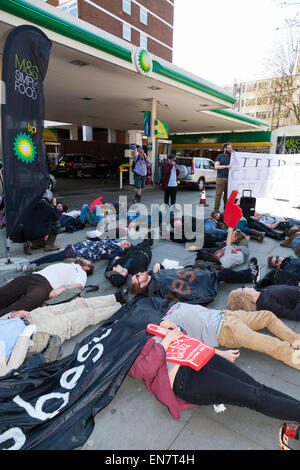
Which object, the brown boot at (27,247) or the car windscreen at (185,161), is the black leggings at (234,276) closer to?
the brown boot at (27,247)

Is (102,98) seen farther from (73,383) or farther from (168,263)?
(73,383)

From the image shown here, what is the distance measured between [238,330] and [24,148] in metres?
4.53

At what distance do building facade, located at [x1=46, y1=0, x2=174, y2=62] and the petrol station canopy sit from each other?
13943 millimetres

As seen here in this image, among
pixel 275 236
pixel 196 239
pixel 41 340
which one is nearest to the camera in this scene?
pixel 41 340

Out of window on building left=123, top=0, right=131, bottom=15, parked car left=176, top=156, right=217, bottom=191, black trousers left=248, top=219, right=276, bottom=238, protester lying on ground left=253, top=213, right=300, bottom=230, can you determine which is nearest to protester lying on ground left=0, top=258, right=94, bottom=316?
black trousers left=248, top=219, right=276, bottom=238

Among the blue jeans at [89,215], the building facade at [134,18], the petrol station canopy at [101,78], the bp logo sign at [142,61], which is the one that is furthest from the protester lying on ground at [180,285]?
the building facade at [134,18]

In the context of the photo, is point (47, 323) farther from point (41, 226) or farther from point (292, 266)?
point (292, 266)

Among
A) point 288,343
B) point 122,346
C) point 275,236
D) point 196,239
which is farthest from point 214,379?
point 275,236

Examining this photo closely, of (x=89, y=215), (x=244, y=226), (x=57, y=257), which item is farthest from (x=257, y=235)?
(x=57, y=257)

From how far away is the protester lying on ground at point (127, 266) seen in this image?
4355mm

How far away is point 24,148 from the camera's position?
4980 mm

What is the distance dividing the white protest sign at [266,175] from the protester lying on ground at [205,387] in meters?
7.66

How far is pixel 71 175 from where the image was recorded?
24.0 m

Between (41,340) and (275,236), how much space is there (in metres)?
6.38
